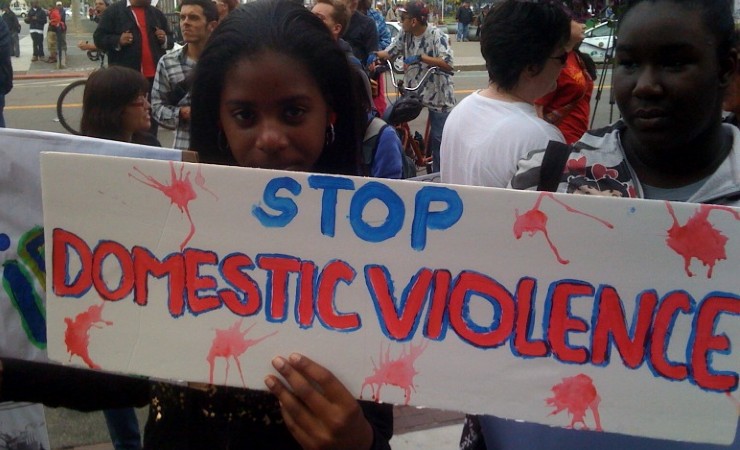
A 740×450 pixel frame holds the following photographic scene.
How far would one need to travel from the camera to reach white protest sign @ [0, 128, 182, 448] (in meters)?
1.42

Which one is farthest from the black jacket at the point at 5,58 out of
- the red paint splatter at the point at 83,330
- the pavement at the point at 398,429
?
the red paint splatter at the point at 83,330

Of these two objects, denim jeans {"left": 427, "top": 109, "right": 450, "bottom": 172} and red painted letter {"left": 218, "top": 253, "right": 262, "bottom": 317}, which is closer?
red painted letter {"left": 218, "top": 253, "right": 262, "bottom": 317}

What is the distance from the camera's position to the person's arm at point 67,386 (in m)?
1.43

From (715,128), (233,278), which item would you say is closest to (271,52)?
(233,278)

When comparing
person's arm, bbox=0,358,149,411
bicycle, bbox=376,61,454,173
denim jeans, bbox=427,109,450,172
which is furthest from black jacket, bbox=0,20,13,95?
person's arm, bbox=0,358,149,411

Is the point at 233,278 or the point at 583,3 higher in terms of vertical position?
the point at 583,3

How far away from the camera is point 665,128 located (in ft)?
4.22

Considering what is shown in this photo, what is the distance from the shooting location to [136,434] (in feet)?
9.41

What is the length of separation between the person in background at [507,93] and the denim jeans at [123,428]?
1.51 metres

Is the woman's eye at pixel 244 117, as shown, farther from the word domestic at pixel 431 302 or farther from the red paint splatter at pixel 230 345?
the red paint splatter at pixel 230 345

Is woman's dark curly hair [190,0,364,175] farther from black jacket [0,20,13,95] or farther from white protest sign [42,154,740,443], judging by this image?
black jacket [0,20,13,95]

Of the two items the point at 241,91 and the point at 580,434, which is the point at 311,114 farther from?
the point at 580,434

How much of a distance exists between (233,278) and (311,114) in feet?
1.21

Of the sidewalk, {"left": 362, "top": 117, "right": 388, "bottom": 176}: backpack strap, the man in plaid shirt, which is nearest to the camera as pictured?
{"left": 362, "top": 117, "right": 388, "bottom": 176}: backpack strap
